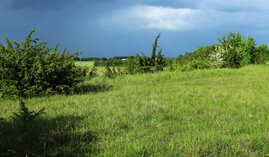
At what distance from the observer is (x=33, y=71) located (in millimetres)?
7449

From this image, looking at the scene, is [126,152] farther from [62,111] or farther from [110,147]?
[62,111]

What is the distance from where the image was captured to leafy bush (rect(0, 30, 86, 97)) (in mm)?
7391

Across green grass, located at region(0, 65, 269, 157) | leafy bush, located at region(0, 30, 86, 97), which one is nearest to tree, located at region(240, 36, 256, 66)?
green grass, located at region(0, 65, 269, 157)

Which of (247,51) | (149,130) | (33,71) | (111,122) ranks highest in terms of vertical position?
(247,51)

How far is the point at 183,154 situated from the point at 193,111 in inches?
89.8

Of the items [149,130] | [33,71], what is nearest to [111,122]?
[149,130]

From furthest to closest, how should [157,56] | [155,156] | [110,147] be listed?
[157,56] → [110,147] → [155,156]

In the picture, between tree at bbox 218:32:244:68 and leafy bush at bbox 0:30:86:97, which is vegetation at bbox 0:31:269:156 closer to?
leafy bush at bbox 0:30:86:97

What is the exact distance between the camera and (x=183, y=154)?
298 centimetres

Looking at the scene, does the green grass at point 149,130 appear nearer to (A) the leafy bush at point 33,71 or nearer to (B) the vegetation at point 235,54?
(A) the leafy bush at point 33,71

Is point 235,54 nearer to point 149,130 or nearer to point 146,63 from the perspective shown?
point 146,63

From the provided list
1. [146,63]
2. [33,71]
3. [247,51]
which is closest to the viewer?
[33,71]

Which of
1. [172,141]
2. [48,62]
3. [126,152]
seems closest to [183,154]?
[172,141]

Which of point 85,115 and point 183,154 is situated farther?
point 85,115
